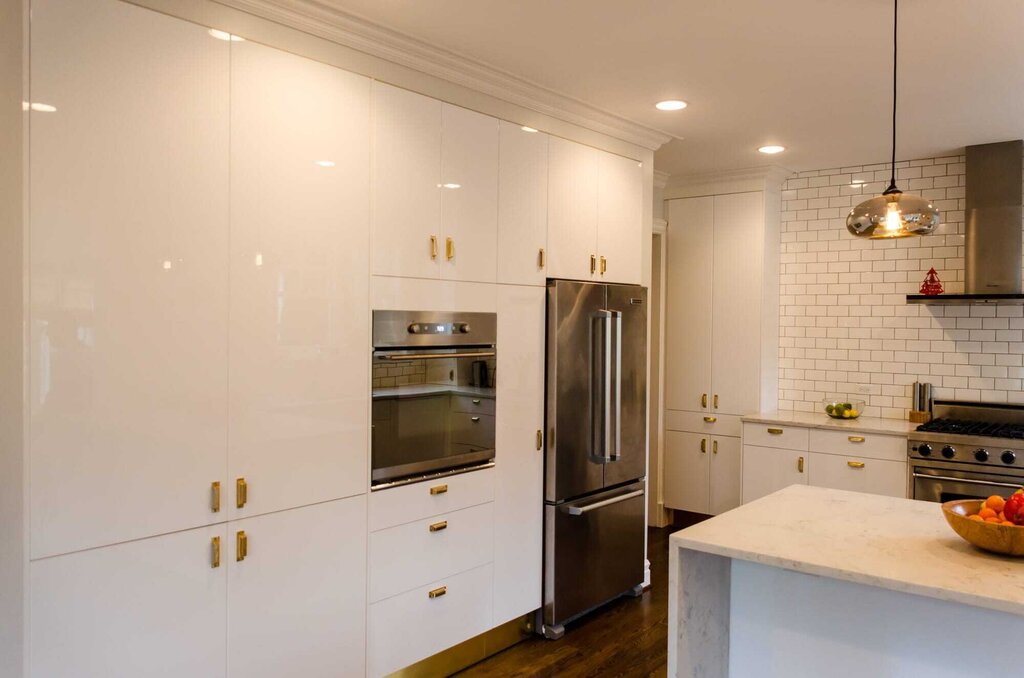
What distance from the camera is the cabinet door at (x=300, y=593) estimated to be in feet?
8.42

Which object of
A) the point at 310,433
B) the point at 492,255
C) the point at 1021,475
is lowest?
the point at 1021,475

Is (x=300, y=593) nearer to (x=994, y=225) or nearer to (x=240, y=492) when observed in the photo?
(x=240, y=492)

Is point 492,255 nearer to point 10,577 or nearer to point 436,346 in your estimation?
point 436,346

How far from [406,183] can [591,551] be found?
84.8 inches

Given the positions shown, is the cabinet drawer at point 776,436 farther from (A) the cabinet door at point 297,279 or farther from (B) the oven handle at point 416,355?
(A) the cabinet door at point 297,279

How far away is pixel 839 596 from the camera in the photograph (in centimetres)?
224

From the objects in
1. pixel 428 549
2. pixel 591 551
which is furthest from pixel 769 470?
pixel 428 549

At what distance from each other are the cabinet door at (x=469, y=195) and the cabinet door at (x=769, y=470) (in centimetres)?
262

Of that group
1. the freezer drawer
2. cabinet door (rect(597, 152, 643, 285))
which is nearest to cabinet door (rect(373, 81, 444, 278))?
cabinet door (rect(597, 152, 643, 285))

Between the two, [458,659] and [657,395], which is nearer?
[458,659]

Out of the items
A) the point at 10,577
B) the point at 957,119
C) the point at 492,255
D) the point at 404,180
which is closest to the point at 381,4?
the point at 404,180

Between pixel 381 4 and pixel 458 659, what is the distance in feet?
9.03

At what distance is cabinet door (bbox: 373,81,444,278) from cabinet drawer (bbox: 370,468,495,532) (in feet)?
2.91

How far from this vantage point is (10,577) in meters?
2.06
